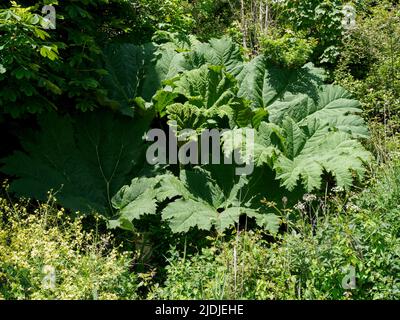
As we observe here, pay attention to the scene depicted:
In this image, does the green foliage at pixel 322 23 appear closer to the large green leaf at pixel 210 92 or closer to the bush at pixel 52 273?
the large green leaf at pixel 210 92

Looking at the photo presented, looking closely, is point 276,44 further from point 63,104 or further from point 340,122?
point 63,104

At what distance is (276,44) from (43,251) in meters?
3.19

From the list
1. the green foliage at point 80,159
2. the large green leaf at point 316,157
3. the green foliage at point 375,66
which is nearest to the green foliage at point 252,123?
the large green leaf at point 316,157

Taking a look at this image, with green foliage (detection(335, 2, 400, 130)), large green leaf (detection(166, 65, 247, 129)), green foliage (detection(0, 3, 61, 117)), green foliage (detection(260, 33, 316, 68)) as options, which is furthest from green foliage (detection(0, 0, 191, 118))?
green foliage (detection(335, 2, 400, 130))

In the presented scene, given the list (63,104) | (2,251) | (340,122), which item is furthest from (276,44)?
(2,251)

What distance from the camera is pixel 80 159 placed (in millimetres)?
4523

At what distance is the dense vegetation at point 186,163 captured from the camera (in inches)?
120

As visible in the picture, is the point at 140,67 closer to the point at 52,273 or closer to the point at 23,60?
the point at 23,60

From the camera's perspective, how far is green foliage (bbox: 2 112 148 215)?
423cm

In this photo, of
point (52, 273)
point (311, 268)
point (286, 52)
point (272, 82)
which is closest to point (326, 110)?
point (272, 82)

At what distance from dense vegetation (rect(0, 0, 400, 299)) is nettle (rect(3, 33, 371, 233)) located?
14mm

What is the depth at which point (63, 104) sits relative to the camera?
4.59m

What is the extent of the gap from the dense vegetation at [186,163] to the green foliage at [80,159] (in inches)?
0.5

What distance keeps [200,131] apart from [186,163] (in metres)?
0.35
